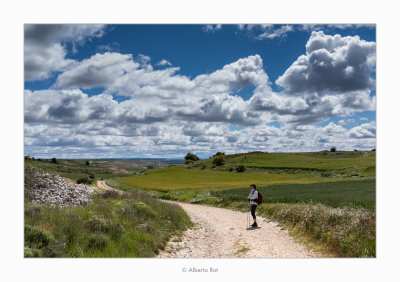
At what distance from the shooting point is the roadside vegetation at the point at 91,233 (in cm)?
820

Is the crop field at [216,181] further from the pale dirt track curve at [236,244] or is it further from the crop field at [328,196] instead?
the pale dirt track curve at [236,244]

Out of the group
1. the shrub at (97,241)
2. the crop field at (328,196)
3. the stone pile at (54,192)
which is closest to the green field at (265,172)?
the crop field at (328,196)

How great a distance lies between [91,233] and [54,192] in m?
6.24

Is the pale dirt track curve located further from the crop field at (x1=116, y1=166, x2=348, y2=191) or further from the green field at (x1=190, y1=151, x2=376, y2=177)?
the green field at (x1=190, y1=151, x2=376, y2=177)

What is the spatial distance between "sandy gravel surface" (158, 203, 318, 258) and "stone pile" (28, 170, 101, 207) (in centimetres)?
571

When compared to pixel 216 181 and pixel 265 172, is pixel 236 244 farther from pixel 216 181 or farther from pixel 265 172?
pixel 265 172

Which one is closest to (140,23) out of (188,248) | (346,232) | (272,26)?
(272,26)

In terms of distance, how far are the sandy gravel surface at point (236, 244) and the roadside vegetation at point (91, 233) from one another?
91 cm

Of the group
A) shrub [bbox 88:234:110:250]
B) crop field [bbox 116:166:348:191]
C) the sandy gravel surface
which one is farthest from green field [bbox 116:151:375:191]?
shrub [bbox 88:234:110:250]

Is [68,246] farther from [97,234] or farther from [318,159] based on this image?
[318,159]

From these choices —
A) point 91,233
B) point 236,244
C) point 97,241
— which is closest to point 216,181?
point 236,244

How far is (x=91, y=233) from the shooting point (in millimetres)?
9703

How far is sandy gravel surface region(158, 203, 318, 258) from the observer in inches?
422

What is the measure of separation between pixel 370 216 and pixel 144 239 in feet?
28.1
